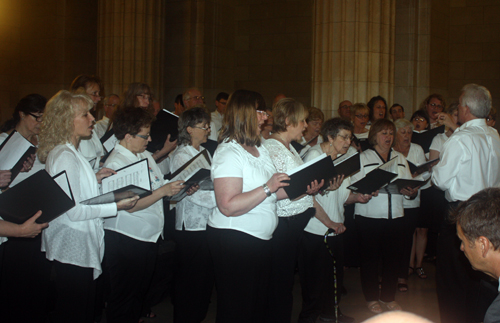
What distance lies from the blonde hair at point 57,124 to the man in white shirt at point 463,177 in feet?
10.3

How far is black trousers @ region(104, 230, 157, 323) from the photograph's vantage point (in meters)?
3.59

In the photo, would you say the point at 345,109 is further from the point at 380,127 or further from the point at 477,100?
the point at 477,100

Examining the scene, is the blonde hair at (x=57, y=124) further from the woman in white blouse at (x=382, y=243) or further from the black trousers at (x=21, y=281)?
the woman in white blouse at (x=382, y=243)

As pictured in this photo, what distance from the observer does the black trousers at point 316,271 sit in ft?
14.8

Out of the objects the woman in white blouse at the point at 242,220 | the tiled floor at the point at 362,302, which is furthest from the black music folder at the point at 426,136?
the woman in white blouse at the point at 242,220

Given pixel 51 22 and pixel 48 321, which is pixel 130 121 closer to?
pixel 48 321

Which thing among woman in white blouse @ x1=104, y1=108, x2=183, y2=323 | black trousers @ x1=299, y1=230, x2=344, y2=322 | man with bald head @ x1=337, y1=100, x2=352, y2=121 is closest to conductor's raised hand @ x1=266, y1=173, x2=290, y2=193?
woman in white blouse @ x1=104, y1=108, x2=183, y2=323

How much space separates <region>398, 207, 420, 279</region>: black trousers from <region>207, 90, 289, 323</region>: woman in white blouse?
2.46 metres

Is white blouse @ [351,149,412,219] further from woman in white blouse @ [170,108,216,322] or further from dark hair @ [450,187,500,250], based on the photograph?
dark hair @ [450,187,500,250]

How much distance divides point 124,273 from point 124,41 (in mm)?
7302

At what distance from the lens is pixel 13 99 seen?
11.3m

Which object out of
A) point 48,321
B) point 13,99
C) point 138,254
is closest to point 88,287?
point 138,254

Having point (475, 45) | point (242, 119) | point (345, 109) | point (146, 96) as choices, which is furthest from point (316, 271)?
point (475, 45)

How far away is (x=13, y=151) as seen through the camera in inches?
138
